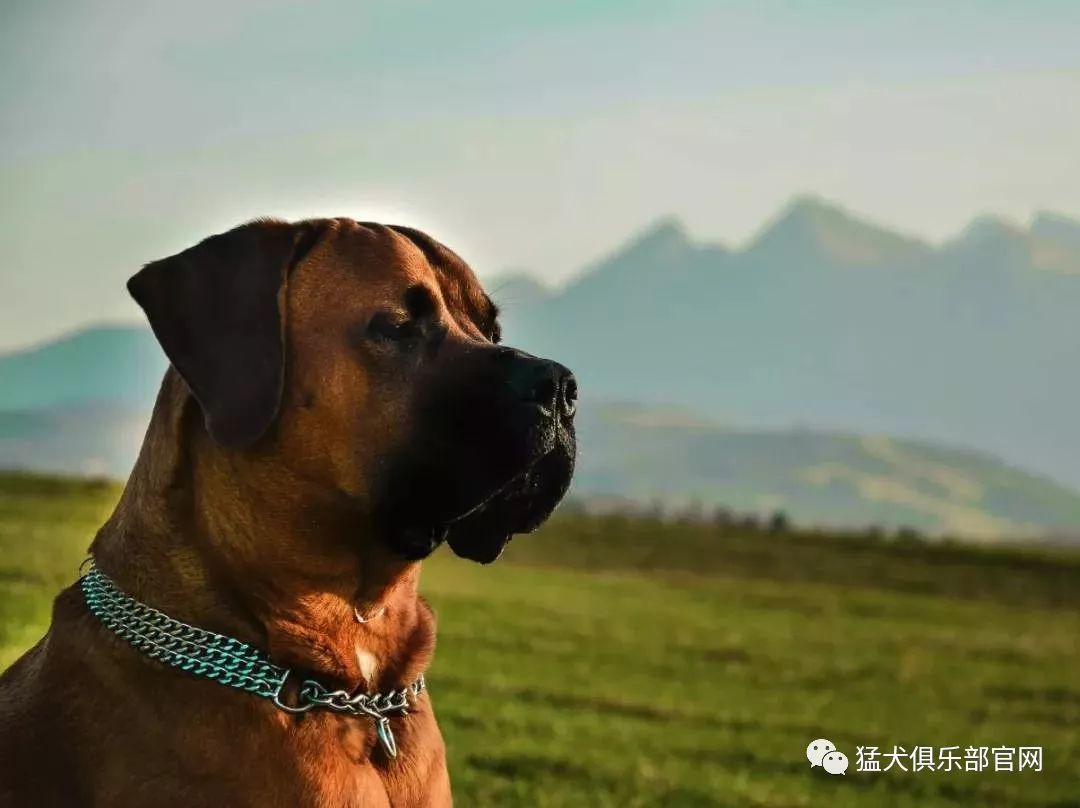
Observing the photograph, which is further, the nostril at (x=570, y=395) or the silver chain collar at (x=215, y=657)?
the nostril at (x=570, y=395)

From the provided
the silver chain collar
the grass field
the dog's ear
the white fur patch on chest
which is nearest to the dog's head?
the dog's ear

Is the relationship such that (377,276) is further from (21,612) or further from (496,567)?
(496,567)

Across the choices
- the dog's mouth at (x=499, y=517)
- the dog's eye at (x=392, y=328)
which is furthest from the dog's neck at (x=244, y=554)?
the dog's eye at (x=392, y=328)

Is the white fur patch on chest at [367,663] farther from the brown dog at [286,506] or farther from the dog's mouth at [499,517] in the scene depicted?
the dog's mouth at [499,517]

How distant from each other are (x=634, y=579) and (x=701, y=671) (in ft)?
42.4

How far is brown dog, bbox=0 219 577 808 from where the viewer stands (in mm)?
3957

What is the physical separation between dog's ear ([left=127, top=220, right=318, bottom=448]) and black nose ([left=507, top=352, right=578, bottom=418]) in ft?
2.23

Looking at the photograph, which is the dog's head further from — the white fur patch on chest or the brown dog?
the white fur patch on chest

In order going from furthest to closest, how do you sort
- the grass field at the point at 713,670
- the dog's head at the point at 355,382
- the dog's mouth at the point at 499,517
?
the grass field at the point at 713,670, the dog's mouth at the point at 499,517, the dog's head at the point at 355,382

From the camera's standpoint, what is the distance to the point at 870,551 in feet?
118

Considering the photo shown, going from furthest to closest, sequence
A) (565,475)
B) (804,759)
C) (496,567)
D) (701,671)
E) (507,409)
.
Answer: (496,567)
(701,671)
(804,759)
(565,475)
(507,409)

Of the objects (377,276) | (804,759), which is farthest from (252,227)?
(804,759)

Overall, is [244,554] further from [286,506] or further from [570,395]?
[570,395]

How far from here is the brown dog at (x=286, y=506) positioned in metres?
3.96
